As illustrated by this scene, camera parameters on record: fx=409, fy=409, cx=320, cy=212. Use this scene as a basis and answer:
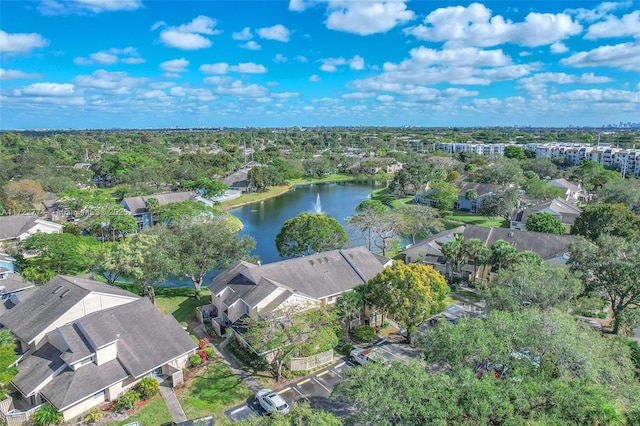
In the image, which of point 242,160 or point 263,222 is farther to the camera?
point 242,160

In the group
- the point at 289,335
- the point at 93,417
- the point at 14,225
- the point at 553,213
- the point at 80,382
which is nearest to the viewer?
the point at 93,417

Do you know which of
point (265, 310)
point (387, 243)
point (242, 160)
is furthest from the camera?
point (242, 160)

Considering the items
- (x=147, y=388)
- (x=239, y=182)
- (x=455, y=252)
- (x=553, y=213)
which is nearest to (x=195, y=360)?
(x=147, y=388)

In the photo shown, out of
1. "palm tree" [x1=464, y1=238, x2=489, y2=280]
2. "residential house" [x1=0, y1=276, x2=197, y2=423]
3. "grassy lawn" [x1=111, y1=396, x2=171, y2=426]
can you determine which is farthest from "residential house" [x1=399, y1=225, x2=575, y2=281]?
"grassy lawn" [x1=111, y1=396, x2=171, y2=426]

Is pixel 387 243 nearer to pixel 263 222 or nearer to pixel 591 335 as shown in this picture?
pixel 263 222

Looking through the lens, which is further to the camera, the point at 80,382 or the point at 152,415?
the point at 80,382

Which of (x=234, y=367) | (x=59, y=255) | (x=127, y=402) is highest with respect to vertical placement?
(x=59, y=255)

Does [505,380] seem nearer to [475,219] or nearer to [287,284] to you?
[287,284]

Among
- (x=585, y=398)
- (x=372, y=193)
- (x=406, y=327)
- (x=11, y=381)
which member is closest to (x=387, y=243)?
(x=406, y=327)
